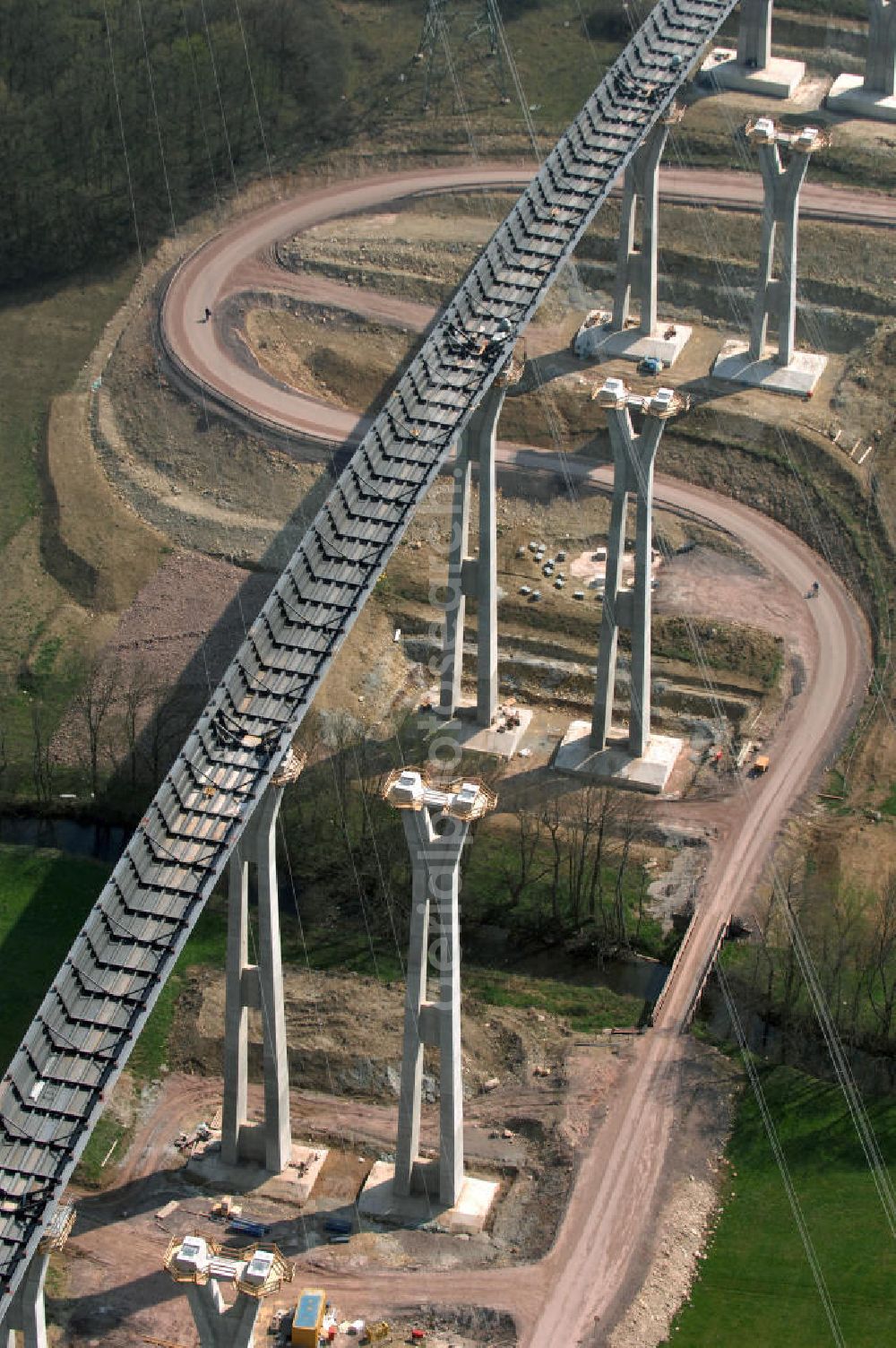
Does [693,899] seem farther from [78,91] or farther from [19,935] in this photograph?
[78,91]

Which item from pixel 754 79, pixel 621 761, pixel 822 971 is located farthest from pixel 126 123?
→ pixel 822 971

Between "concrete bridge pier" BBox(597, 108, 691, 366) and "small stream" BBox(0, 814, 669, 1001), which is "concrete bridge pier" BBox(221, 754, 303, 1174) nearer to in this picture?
"small stream" BBox(0, 814, 669, 1001)

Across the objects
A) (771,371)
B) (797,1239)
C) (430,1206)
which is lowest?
(797,1239)

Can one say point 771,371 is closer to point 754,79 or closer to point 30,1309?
point 754,79

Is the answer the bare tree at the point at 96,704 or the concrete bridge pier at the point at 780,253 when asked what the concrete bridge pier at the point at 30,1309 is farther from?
the concrete bridge pier at the point at 780,253

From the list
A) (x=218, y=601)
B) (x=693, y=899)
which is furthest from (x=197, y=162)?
(x=693, y=899)

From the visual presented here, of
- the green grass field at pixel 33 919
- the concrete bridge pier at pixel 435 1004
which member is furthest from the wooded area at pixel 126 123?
the concrete bridge pier at pixel 435 1004
